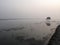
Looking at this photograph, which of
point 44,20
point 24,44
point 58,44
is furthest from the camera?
point 44,20

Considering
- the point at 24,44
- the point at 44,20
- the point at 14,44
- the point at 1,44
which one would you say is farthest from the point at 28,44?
the point at 44,20

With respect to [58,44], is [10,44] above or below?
below

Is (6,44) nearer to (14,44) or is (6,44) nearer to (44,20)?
(14,44)

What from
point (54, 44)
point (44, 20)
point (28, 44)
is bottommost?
point (44, 20)

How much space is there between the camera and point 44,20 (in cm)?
1530

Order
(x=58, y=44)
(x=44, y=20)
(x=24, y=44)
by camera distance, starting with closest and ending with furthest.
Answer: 1. (x=58, y=44)
2. (x=24, y=44)
3. (x=44, y=20)

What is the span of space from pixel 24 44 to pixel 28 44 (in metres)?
0.16

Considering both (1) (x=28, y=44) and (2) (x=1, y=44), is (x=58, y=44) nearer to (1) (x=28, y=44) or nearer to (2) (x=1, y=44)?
(1) (x=28, y=44)

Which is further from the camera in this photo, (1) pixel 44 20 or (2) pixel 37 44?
(1) pixel 44 20

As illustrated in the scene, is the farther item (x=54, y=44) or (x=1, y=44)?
(x=1, y=44)

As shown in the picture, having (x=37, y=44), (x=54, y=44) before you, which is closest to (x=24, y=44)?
(x=37, y=44)

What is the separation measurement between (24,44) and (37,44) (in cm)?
55

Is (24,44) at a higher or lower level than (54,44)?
lower

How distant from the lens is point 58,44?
3.62m
